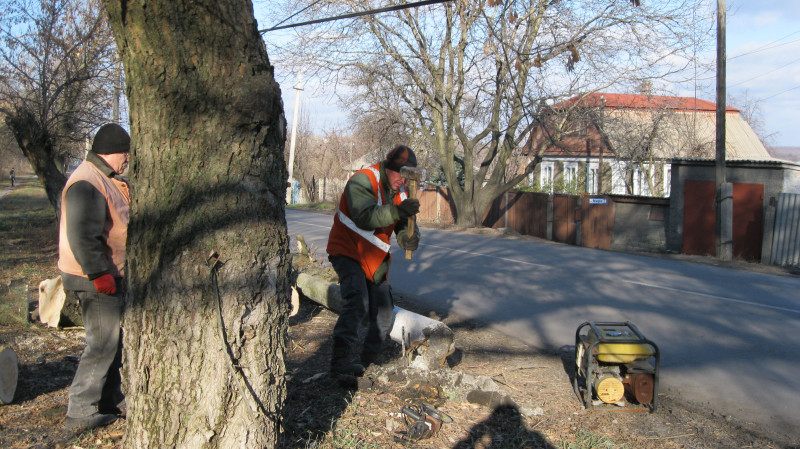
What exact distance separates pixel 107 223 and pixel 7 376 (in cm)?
121

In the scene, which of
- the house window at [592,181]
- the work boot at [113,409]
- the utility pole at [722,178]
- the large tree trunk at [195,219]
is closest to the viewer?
the large tree trunk at [195,219]

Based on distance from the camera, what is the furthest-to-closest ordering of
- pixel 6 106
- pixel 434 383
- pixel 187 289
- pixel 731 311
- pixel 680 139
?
pixel 680 139, pixel 6 106, pixel 731 311, pixel 434 383, pixel 187 289

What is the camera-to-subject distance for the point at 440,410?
4039 millimetres

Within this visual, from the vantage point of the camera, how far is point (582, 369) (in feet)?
14.8

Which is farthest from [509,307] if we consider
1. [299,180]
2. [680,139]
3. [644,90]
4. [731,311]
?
[299,180]

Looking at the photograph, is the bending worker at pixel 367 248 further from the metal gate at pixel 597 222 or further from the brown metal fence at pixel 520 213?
the brown metal fence at pixel 520 213

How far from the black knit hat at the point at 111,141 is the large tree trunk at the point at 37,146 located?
8669mm

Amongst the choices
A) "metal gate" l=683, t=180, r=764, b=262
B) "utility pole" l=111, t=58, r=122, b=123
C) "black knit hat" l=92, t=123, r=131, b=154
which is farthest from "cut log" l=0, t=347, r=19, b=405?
"metal gate" l=683, t=180, r=764, b=262

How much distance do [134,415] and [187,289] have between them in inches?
25.5

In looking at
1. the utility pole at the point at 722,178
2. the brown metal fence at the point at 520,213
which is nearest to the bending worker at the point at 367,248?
the utility pole at the point at 722,178

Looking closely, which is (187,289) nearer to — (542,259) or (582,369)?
(582,369)

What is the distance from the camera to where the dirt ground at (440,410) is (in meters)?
3.59

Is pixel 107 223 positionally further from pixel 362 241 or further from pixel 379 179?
pixel 379 179

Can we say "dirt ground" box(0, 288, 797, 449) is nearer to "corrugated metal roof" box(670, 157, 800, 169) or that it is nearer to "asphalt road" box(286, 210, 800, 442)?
"asphalt road" box(286, 210, 800, 442)
